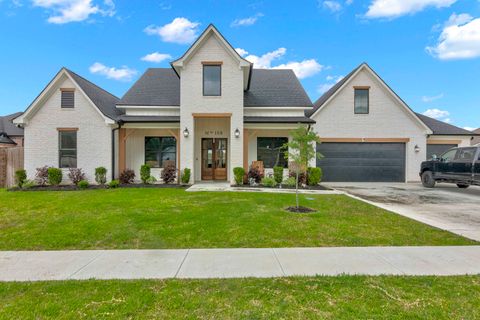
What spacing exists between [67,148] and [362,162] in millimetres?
17462

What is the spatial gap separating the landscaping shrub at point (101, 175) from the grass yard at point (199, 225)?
3.84m

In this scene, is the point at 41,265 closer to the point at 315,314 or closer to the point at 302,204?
the point at 315,314

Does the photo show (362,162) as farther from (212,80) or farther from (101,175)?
(101,175)

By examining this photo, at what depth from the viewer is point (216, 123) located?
1597 centimetres

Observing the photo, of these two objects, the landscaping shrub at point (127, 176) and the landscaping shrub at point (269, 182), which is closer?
the landscaping shrub at point (269, 182)

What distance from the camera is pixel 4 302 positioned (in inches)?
122

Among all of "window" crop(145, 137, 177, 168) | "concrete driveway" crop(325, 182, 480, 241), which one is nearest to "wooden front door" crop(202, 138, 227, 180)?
"window" crop(145, 137, 177, 168)

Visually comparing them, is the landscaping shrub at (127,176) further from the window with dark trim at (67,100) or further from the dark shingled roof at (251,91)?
the window with dark trim at (67,100)

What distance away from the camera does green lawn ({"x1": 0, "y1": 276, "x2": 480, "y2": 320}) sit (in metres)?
2.85

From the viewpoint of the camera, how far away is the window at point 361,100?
16719 mm

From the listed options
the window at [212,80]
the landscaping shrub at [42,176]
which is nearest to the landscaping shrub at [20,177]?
the landscaping shrub at [42,176]

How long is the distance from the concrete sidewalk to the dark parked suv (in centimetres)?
950

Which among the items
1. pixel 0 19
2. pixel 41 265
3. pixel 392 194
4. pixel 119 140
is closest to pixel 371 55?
pixel 392 194

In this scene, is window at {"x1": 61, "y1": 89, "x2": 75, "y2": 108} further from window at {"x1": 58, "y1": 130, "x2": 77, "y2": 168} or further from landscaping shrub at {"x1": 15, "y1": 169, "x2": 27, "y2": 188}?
landscaping shrub at {"x1": 15, "y1": 169, "x2": 27, "y2": 188}
